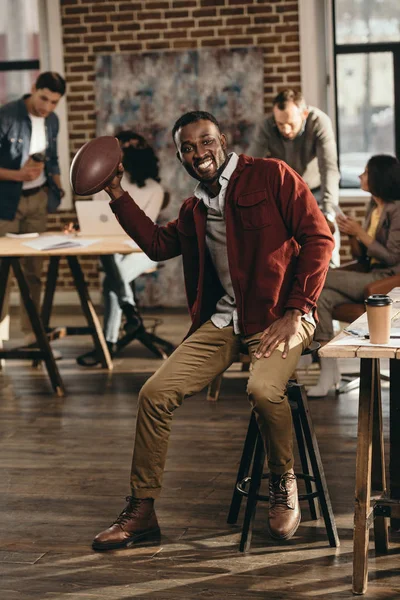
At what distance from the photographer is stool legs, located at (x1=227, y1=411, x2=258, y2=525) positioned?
316 centimetres

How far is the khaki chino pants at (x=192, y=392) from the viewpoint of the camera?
9.71 ft

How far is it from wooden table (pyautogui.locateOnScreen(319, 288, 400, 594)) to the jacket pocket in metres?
0.44

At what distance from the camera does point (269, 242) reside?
10.3 ft

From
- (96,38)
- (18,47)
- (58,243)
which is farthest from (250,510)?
(18,47)

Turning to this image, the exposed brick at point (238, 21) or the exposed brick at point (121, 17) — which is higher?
the exposed brick at point (121, 17)

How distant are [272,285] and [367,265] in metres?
1.92

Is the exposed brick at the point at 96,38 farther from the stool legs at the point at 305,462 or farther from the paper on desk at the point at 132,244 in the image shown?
the stool legs at the point at 305,462

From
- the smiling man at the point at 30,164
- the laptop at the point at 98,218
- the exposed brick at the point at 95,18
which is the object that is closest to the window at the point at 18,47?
the exposed brick at the point at 95,18

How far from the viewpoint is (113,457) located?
158 inches

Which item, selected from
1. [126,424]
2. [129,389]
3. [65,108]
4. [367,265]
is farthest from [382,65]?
[126,424]

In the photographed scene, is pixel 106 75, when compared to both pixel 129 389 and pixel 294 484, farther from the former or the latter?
pixel 294 484

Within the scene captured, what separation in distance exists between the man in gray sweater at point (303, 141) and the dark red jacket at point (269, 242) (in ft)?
7.52

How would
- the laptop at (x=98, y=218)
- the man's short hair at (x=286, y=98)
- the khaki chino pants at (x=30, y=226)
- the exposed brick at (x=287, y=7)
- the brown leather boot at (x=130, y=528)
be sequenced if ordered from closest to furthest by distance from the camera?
1. the brown leather boot at (x=130, y=528)
2. the man's short hair at (x=286, y=98)
3. the laptop at (x=98, y=218)
4. the khaki chino pants at (x=30, y=226)
5. the exposed brick at (x=287, y=7)

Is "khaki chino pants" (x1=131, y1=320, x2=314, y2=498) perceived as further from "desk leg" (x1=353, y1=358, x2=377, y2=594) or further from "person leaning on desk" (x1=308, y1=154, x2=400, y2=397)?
"person leaning on desk" (x1=308, y1=154, x2=400, y2=397)
